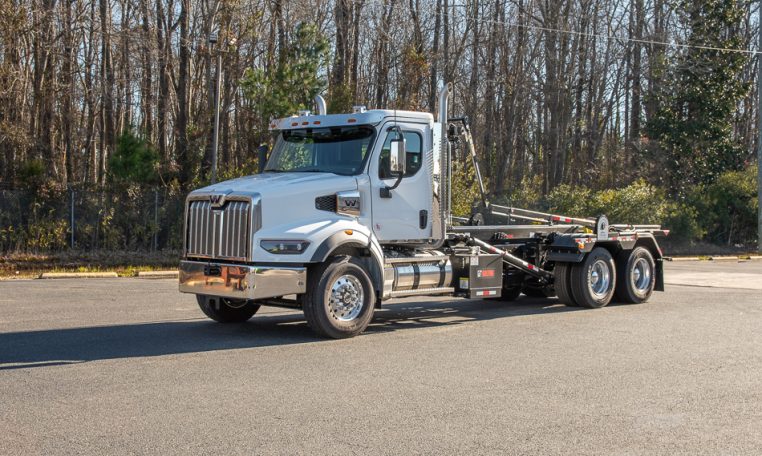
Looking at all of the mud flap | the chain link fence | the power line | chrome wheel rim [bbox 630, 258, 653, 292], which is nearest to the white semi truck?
chrome wheel rim [bbox 630, 258, 653, 292]

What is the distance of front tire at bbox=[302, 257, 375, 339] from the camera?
1077cm

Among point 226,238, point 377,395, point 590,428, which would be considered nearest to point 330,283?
point 226,238

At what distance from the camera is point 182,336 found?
11.2 m

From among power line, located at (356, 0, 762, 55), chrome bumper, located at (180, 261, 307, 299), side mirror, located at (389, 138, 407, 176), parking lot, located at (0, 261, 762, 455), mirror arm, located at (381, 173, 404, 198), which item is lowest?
parking lot, located at (0, 261, 762, 455)

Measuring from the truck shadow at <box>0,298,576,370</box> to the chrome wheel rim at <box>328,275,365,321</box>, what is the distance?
428 mm

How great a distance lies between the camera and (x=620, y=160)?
4806 centimetres

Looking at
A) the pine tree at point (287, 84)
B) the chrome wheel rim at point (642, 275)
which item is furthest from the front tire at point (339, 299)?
the pine tree at point (287, 84)

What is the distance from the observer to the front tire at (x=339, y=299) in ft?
35.3

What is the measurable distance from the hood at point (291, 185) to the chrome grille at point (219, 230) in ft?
0.74

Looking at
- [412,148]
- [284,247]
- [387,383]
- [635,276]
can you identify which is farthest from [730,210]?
[387,383]

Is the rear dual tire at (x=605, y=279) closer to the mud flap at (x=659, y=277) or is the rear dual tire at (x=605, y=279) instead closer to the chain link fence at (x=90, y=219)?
the mud flap at (x=659, y=277)

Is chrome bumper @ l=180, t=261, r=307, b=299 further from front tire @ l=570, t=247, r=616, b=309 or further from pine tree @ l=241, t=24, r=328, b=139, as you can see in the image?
pine tree @ l=241, t=24, r=328, b=139

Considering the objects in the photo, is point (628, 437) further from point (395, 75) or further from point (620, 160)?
point (620, 160)

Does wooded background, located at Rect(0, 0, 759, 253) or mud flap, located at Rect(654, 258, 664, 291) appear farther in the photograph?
wooded background, located at Rect(0, 0, 759, 253)
